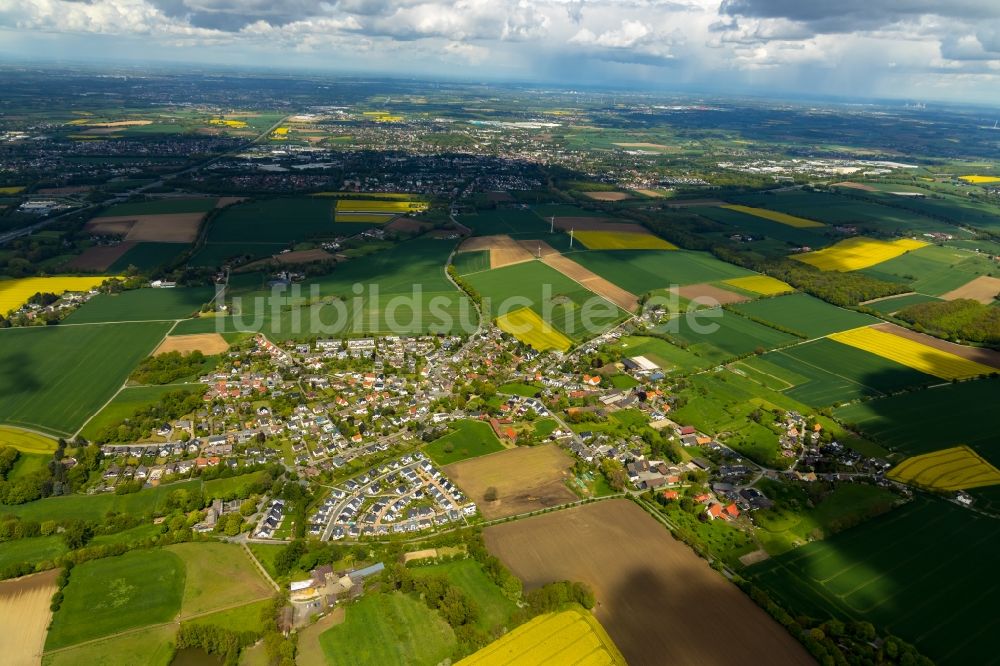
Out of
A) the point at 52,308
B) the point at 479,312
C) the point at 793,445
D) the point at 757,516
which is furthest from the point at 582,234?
the point at 52,308

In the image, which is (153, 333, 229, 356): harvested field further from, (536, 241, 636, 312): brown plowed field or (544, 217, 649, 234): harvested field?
(544, 217, 649, 234): harvested field

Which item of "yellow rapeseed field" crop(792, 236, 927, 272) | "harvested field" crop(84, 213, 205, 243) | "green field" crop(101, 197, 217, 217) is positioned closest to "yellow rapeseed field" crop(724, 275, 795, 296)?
"yellow rapeseed field" crop(792, 236, 927, 272)

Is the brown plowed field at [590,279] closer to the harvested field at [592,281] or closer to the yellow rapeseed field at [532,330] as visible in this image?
the harvested field at [592,281]

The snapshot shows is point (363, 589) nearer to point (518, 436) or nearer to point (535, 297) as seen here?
point (518, 436)

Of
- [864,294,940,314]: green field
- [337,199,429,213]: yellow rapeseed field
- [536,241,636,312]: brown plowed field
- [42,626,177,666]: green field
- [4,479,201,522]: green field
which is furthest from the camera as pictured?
[337,199,429,213]: yellow rapeseed field

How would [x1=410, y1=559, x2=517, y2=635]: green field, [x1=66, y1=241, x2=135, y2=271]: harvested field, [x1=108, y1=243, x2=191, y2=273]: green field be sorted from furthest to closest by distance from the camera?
[x1=108, y1=243, x2=191, y2=273]: green field
[x1=66, y1=241, x2=135, y2=271]: harvested field
[x1=410, y1=559, x2=517, y2=635]: green field

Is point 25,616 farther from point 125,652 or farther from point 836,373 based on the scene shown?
point 836,373
